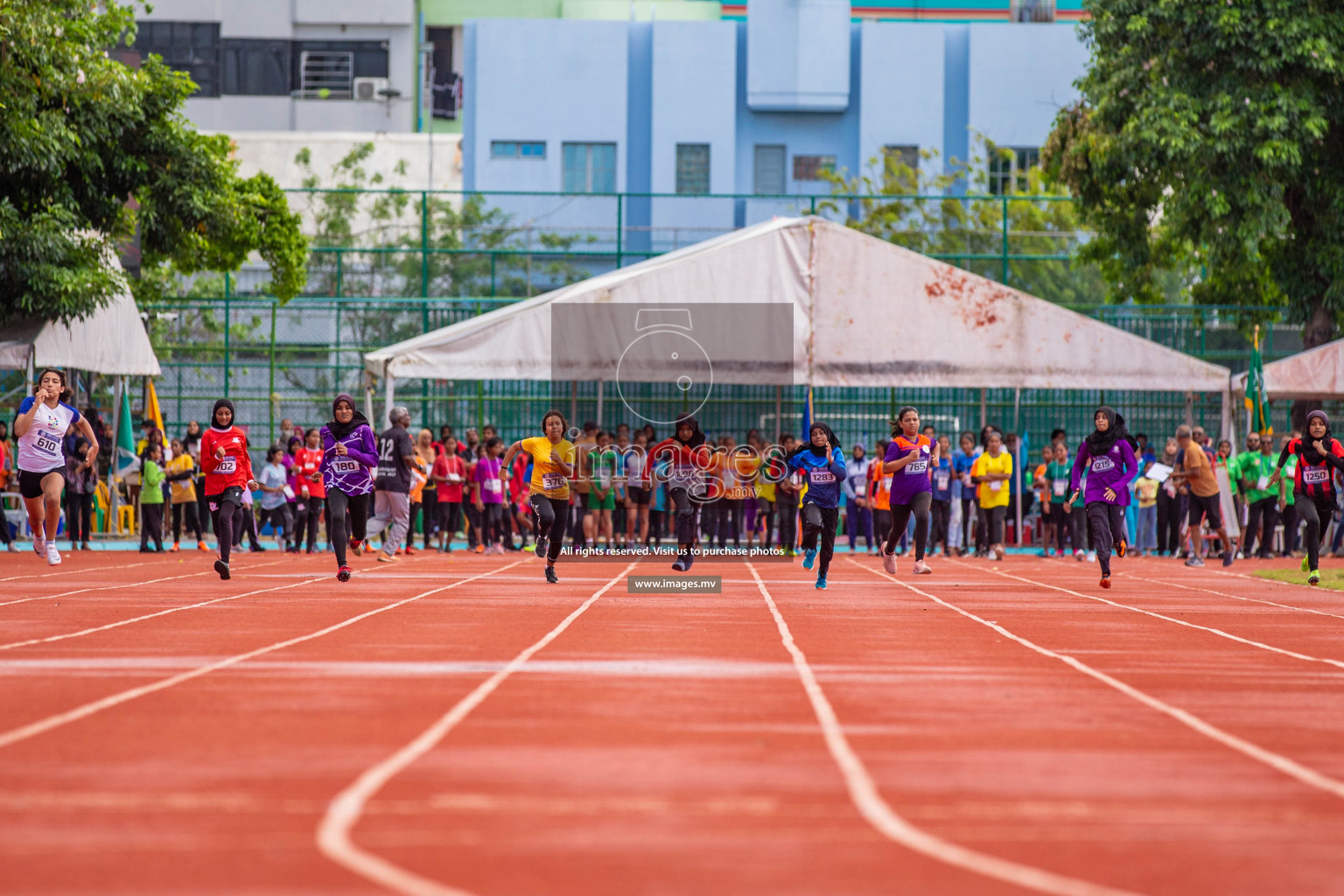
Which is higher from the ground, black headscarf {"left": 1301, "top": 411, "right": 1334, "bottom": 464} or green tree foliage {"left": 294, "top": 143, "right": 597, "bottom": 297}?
green tree foliage {"left": 294, "top": 143, "right": 597, "bottom": 297}

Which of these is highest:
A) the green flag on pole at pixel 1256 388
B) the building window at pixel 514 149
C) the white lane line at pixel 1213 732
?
the building window at pixel 514 149

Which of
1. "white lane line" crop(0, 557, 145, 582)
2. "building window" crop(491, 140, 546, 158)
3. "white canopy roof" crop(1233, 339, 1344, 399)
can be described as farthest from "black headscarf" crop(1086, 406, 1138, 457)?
"building window" crop(491, 140, 546, 158)

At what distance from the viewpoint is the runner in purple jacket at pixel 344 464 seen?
48.0ft

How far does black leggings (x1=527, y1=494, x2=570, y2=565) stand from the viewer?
1498 centimetres

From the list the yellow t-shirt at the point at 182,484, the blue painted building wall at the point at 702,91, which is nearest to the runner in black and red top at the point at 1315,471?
the yellow t-shirt at the point at 182,484

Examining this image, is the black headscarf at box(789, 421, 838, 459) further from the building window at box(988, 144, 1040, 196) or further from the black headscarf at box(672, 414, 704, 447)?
the building window at box(988, 144, 1040, 196)

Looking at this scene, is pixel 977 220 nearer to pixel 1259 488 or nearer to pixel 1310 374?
pixel 1310 374

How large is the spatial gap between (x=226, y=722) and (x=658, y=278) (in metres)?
14.3

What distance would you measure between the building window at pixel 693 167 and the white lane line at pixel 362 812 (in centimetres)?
4167

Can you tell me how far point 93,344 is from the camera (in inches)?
922

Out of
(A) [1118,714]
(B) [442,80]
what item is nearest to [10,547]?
(A) [1118,714]

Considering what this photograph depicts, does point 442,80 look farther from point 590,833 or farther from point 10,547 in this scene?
point 590,833

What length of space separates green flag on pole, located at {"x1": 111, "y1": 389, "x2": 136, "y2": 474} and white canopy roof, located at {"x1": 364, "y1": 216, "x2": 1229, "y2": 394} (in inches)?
248

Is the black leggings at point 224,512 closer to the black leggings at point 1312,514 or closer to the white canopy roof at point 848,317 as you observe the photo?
the white canopy roof at point 848,317
